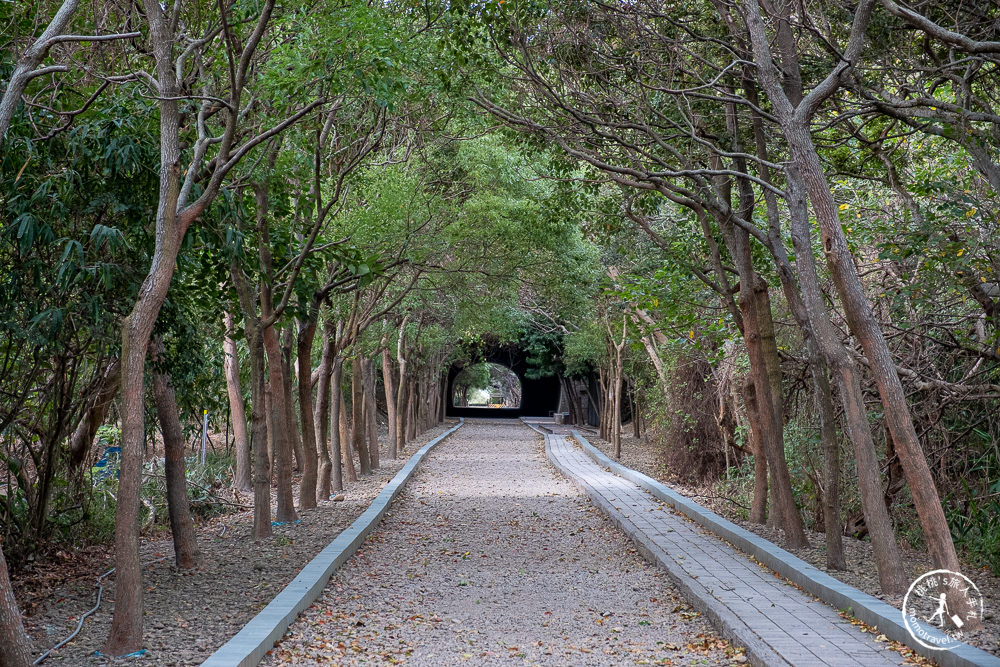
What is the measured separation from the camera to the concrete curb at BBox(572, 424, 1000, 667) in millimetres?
5273

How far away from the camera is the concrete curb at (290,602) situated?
5.51 m

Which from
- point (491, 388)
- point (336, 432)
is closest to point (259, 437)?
point (336, 432)

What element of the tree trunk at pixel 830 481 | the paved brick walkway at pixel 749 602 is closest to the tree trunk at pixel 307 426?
the paved brick walkway at pixel 749 602

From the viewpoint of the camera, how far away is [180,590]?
8000 mm

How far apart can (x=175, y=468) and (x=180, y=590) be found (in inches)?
45.7

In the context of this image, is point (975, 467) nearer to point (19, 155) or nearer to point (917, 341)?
point (917, 341)

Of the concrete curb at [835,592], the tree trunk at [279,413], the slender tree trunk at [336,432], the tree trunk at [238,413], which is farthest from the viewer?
the slender tree trunk at [336,432]

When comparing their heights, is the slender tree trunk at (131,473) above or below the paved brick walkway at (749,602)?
above

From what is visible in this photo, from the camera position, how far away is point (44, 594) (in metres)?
7.90

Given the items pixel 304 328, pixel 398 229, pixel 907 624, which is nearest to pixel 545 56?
pixel 398 229

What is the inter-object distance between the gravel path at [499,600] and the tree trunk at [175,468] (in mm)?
1503

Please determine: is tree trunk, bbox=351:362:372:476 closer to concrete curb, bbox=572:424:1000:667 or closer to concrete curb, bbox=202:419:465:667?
concrete curb, bbox=202:419:465:667

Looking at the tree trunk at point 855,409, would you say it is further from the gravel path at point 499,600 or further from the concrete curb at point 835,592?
the gravel path at point 499,600

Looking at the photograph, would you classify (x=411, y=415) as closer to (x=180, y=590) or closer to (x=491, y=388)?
(x=180, y=590)
